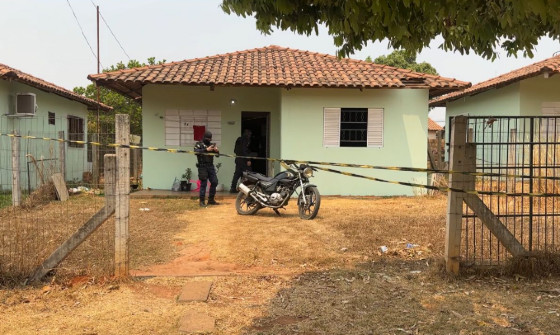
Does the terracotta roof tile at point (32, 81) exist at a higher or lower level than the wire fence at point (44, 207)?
higher

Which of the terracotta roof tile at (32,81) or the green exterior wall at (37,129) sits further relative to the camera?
the terracotta roof tile at (32,81)

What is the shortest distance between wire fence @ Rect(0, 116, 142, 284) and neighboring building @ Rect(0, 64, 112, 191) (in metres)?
0.03

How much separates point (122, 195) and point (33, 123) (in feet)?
35.5

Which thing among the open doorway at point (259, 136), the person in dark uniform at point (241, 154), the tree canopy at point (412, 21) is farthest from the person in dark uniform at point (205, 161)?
the tree canopy at point (412, 21)

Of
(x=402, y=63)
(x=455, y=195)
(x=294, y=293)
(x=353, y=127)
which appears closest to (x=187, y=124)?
(x=353, y=127)

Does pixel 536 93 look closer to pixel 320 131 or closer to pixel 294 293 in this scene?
pixel 320 131

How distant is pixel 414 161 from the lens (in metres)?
12.1

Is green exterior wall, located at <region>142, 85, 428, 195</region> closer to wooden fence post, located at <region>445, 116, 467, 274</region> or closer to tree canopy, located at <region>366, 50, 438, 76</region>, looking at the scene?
wooden fence post, located at <region>445, 116, 467, 274</region>

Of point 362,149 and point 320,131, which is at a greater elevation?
point 320,131

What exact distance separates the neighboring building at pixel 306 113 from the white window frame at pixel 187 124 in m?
0.03

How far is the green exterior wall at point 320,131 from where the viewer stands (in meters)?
11.9

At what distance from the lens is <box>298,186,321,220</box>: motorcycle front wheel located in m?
8.11

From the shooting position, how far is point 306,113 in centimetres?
1191

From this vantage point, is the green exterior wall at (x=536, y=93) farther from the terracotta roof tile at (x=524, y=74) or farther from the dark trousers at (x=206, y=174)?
the dark trousers at (x=206, y=174)
